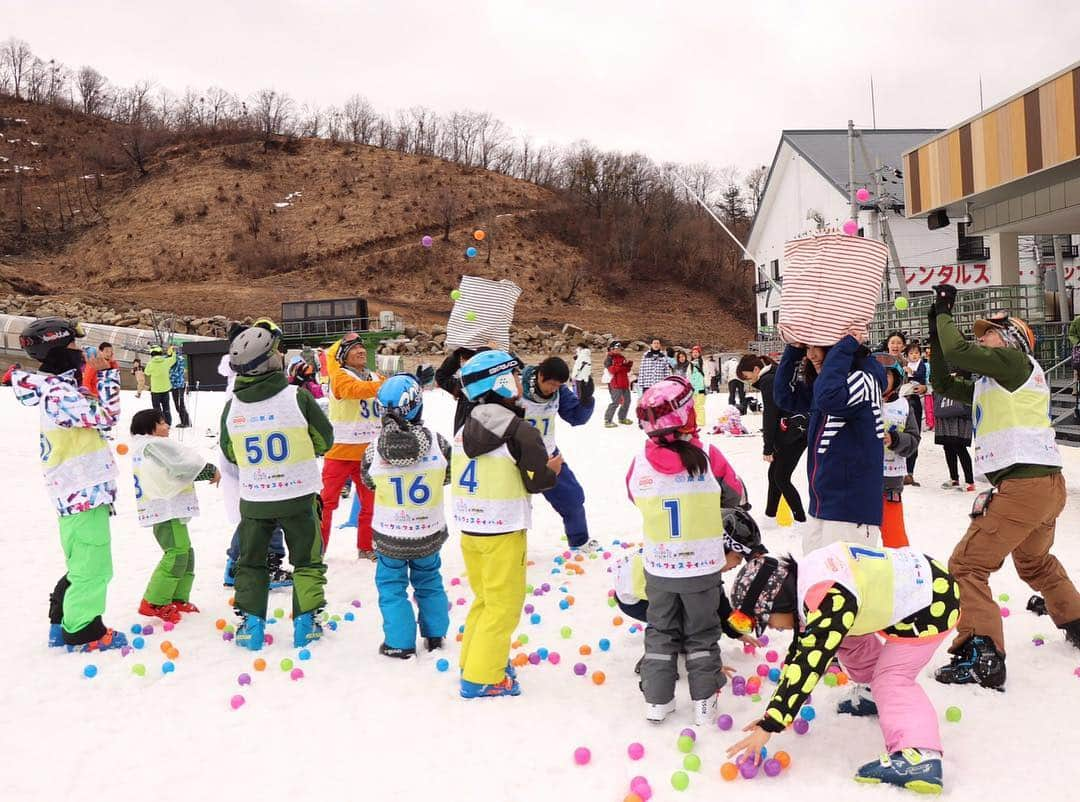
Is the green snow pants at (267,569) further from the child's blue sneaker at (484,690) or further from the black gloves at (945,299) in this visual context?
the black gloves at (945,299)

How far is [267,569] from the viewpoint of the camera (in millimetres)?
5680

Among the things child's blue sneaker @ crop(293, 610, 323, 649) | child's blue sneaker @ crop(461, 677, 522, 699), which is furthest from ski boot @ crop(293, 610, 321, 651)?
child's blue sneaker @ crop(461, 677, 522, 699)

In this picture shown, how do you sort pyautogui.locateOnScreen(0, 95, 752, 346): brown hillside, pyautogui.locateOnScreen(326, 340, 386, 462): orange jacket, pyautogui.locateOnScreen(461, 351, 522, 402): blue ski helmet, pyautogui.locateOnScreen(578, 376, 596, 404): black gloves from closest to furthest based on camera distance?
pyautogui.locateOnScreen(461, 351, 522, 402): blue ski helmet < pyautogui.locateOnScreen(578, 376, 596, 404): black gloves < pyautogui.locateOnScreen(326, 340, 386, 462): orange jacket < pyautogui.locateOnScreen(0, 95, 752, 346): brown hillside

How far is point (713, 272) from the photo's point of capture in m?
61.4

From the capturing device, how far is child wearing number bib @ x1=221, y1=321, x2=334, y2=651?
221 inches

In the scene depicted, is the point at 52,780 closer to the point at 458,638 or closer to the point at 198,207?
the point at 458,638

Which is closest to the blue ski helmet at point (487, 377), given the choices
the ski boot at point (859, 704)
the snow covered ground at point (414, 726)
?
the snow covered ground at point (414, 726)

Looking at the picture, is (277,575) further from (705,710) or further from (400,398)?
(705,710)

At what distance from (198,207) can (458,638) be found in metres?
63.5

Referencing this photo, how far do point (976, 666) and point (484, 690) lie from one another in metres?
2.71

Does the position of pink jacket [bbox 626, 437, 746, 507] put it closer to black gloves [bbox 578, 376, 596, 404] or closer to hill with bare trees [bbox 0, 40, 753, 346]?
black gloves [bbox 578, 376, 596, 404]

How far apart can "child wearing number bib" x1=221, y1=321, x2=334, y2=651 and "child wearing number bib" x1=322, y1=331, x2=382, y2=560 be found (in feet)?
5.48

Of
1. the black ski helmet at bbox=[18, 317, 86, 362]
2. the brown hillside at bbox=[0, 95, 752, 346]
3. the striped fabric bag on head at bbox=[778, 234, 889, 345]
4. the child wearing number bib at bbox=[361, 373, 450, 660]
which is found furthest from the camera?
the brown hillside at bbox=[0, 95, 752, 346]

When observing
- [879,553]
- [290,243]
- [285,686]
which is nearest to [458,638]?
[285,686]
